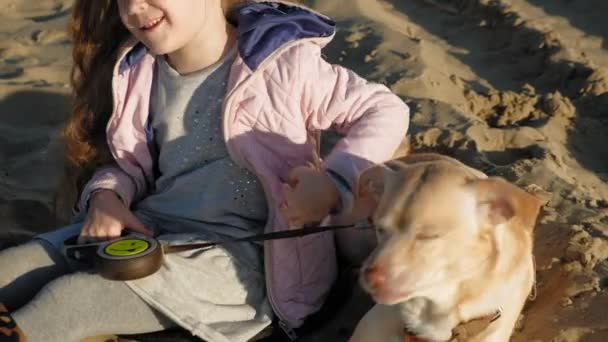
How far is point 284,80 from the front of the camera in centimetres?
277

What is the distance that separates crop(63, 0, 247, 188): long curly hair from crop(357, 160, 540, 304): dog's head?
1.28 m

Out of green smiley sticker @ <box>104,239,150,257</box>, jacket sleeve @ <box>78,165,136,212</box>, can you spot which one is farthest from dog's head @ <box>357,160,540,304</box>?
jacket sleeve @ <box>78,165,136,212</box>

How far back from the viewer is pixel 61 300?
101 inches

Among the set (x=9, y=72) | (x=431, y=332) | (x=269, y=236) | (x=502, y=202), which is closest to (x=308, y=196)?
(x=269, y=236)

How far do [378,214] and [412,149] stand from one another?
5.88 feet

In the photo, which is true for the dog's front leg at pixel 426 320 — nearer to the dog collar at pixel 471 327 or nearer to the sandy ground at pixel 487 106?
the dog collar at pixel 471 327

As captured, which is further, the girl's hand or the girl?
the girl

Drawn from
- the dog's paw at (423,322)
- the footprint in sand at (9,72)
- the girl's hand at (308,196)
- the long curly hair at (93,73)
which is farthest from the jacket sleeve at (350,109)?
the footprint in sand at (9,72)

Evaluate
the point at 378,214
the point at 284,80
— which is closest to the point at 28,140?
the point at 284,80

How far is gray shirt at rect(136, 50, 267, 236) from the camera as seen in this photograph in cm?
287

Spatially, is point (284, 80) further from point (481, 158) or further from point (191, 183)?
point (481, 158)

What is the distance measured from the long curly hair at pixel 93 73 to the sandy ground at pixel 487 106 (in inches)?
17.2

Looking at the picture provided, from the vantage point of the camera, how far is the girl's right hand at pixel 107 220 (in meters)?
2.78

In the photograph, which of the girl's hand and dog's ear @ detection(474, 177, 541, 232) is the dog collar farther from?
the girl's hand
